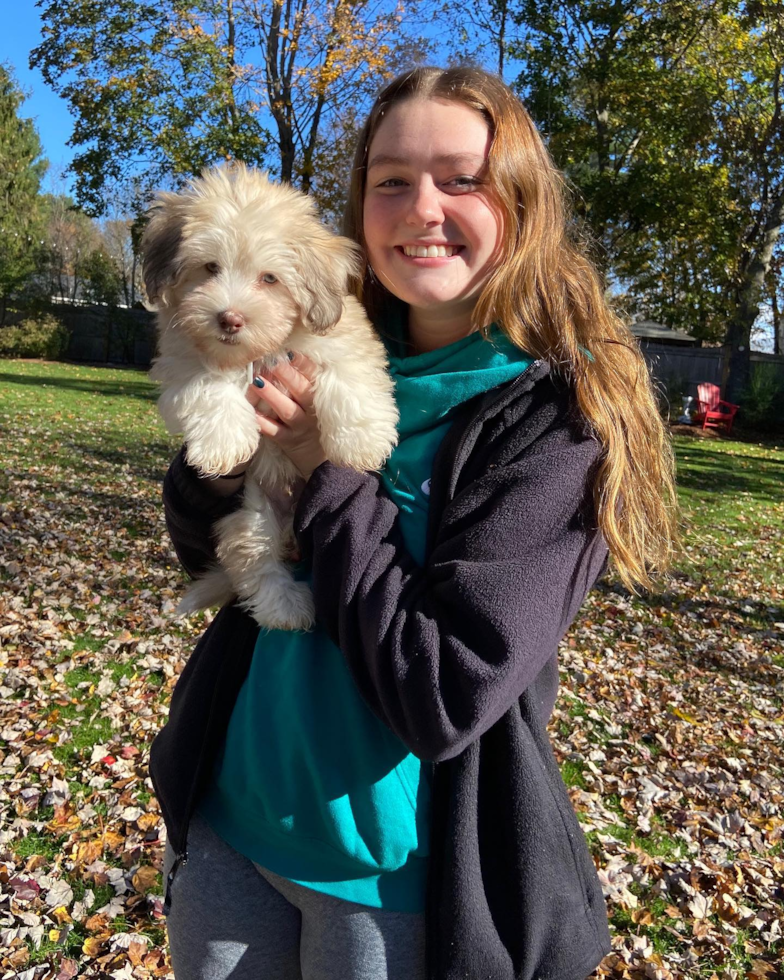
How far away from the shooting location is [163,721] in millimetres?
5949

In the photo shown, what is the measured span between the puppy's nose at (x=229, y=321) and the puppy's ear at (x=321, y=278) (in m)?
0.24

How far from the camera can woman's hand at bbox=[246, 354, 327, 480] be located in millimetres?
2375

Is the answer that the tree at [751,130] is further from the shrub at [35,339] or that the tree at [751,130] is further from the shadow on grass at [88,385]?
the shrub at [35,339]

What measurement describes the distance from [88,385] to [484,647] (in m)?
25.6

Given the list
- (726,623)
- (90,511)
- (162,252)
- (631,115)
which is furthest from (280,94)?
(162,252)

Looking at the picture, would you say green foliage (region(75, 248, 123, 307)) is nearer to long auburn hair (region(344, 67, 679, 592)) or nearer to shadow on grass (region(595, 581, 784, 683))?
shadow on grass (region(595, 581, 784, 683))

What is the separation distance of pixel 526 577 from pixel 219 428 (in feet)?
3.65

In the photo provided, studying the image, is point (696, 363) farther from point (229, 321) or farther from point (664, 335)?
point (229, 321)

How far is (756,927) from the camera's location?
4.56 m

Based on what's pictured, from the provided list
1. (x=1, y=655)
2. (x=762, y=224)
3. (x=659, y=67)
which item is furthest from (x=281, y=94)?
(x=1, y=655)

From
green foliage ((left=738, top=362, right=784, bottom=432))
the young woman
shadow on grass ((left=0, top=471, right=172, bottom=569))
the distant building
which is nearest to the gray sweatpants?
the young woman

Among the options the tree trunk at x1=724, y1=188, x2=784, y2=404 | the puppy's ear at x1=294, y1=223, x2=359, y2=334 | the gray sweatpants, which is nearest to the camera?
the gray sweatpants

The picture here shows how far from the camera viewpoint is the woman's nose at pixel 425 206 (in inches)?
76.5

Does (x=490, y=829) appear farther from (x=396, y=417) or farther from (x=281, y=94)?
(x=281, y=94)
